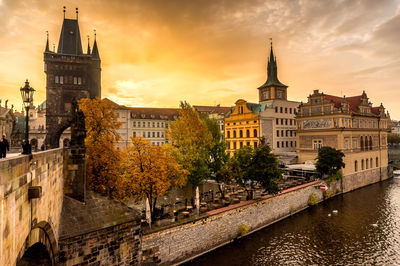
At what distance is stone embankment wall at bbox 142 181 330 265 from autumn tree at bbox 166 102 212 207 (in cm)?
498

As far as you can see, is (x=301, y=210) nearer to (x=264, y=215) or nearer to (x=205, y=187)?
(x=264, y=215)

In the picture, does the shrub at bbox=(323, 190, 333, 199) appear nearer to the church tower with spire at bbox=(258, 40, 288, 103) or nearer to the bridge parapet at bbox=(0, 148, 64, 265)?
the church tower with spire at bbox=(258, 40, 288, 103)

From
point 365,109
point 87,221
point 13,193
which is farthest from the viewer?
point 365,109

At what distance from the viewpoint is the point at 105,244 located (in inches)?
501

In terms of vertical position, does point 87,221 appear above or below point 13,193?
below

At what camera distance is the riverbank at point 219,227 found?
16.5m

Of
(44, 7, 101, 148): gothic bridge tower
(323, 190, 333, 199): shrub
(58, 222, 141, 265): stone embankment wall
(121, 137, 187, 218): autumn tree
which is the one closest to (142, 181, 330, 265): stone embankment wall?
(58, 222, 141, 265): stone embankment wall

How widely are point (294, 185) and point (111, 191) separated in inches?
961

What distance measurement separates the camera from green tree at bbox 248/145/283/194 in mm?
25016

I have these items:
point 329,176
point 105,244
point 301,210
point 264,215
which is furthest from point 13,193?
point 329,176

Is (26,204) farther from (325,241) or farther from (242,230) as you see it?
(325,241)

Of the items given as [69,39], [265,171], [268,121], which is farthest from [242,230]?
[69,39]

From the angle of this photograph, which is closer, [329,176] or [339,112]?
[329,176]

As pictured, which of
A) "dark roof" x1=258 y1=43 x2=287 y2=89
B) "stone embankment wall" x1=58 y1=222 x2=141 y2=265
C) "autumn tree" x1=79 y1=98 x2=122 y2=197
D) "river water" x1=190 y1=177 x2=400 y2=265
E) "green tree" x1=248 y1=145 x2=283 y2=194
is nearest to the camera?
"stone embankment wall" x1=58 y1=222 x2=141 y2=265
